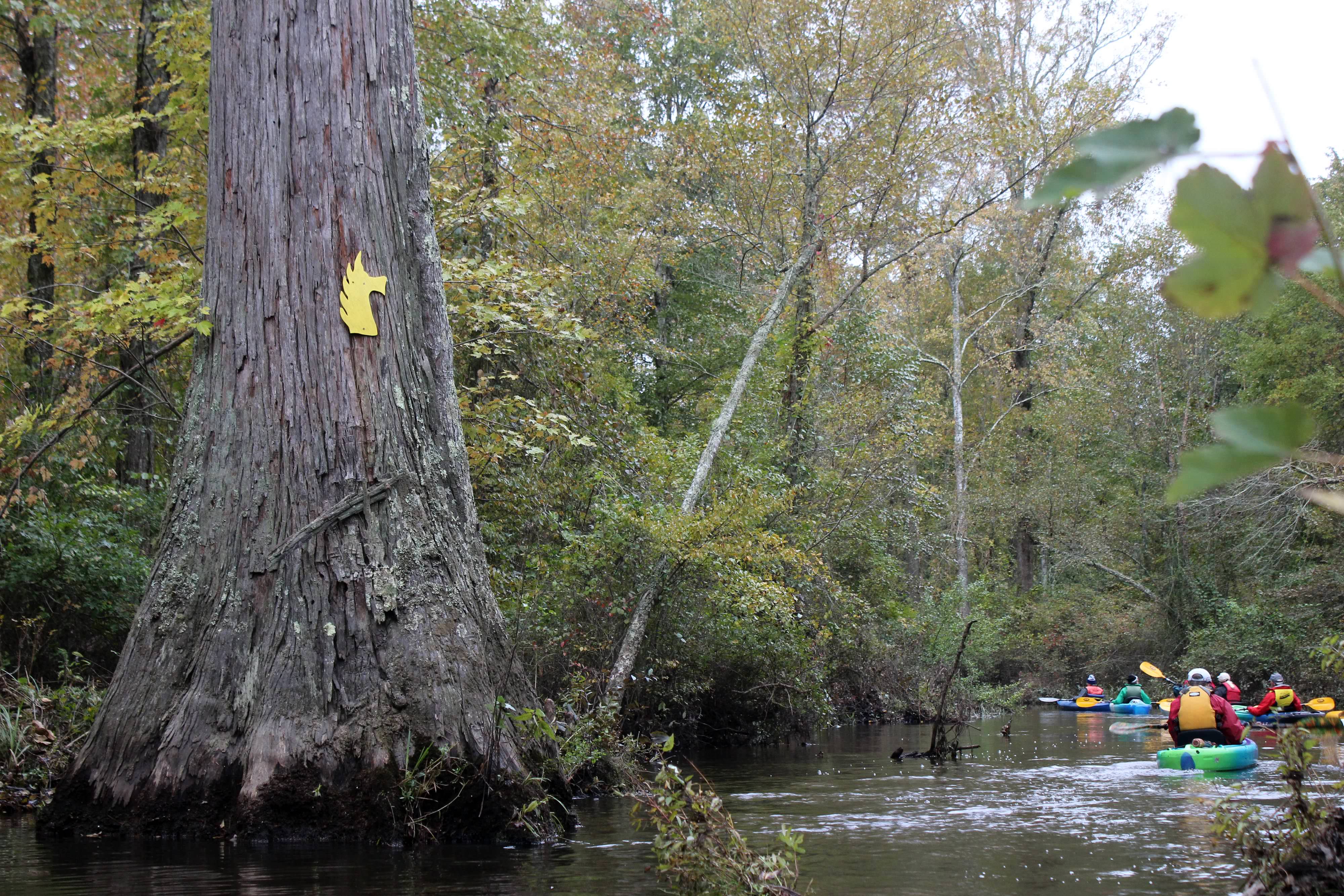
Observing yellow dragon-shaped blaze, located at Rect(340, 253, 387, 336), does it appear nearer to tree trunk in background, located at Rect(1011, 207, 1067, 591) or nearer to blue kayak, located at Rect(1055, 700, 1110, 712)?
blue kayak, located at Rect(1055, 700, 1110, 712)

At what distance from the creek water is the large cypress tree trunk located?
408 millimetres

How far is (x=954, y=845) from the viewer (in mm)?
6551

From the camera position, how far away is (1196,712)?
40.9 ft

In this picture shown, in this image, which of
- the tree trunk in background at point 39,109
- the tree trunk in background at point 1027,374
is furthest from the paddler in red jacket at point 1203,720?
the tree trunk in background at point 1027,374

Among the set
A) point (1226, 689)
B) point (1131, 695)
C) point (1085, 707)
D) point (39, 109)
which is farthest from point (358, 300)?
point (1085, 707)

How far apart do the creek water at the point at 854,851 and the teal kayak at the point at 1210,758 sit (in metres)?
0.26

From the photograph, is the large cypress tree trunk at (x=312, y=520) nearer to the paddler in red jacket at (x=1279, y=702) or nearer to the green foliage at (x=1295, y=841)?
the green foliage at (x=1295, y=841)

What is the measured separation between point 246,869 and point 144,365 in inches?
203

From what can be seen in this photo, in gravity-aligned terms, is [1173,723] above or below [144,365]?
below

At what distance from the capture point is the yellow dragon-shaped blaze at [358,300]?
672 centimetres

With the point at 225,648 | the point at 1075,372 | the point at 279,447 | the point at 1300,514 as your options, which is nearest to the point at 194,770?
the point at 225,648

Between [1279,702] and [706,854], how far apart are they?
1478 centimetres

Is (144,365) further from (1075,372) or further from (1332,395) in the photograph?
(1075,372)

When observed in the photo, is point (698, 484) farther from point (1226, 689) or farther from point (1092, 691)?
point (1092, 691)
